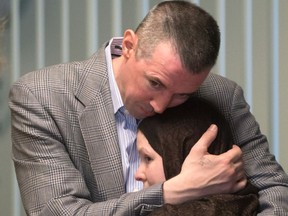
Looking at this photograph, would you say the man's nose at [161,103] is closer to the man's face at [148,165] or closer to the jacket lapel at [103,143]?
the man's face at [148,165]

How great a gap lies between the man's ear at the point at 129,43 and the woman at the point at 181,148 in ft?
0.66

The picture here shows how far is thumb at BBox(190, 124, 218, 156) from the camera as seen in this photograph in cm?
147

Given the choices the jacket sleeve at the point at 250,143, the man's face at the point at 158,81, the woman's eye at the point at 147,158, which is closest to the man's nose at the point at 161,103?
the man's face at the point at 158,81

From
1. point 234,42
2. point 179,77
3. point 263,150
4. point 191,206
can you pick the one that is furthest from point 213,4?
point 191,206

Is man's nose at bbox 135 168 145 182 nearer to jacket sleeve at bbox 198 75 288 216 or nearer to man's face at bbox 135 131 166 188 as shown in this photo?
man's face at bbox 135 131 166 188

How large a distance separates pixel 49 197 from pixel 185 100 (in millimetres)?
459

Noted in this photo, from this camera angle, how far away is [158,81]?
153 cm

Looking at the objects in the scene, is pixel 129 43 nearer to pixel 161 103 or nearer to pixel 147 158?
pixel 161 103

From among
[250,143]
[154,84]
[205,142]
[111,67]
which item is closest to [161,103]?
[154,84]

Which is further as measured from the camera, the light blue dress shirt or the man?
the light blue dress shirt

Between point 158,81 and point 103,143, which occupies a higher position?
point 158,81

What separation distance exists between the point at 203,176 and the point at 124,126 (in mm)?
336

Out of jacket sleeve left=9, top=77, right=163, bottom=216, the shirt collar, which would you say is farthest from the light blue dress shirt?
jacket sleeve left=9, top=77, right=163, bottom=216

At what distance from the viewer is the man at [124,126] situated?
1.50 meters
